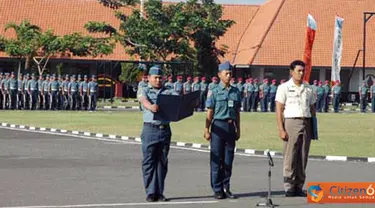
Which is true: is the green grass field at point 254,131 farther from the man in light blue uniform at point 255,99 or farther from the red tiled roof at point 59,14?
the red tiled roof at point 59,14

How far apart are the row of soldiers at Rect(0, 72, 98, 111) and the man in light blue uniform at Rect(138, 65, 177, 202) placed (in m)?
31.8

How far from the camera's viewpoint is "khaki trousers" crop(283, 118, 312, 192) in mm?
12484

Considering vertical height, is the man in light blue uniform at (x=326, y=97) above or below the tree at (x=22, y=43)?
below

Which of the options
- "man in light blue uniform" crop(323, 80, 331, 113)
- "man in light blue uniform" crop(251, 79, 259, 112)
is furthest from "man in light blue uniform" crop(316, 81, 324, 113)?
"man in light blue uniform" crop(251, 79, 259, 112)

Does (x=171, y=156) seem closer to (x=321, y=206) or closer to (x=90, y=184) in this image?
(x=90, y=184)

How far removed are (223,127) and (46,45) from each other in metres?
43.0

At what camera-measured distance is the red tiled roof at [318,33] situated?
61719 mm

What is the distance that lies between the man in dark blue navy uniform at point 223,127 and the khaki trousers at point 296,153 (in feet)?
2.55

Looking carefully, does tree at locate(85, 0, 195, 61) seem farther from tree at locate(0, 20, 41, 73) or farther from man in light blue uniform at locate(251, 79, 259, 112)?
man in light blue uniform at locate(251, 79, 259, 112)

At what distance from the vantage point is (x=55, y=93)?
1735 inches

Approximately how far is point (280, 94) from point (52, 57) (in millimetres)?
46098

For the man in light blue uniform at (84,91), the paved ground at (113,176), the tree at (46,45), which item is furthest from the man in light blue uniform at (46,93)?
the paved ground at (113,176)

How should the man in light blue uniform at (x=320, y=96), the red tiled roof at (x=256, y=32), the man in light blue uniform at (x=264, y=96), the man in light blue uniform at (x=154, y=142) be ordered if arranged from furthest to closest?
the red tiled roof at (x=256, y=32) → the man in light blue uniform at (x=320, y=96) → the man in light blue uniform at (x=264, y=96) → the man in light blue uniform at (x=154, y=142)

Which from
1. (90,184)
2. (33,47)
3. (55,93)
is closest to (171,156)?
(90,184)
